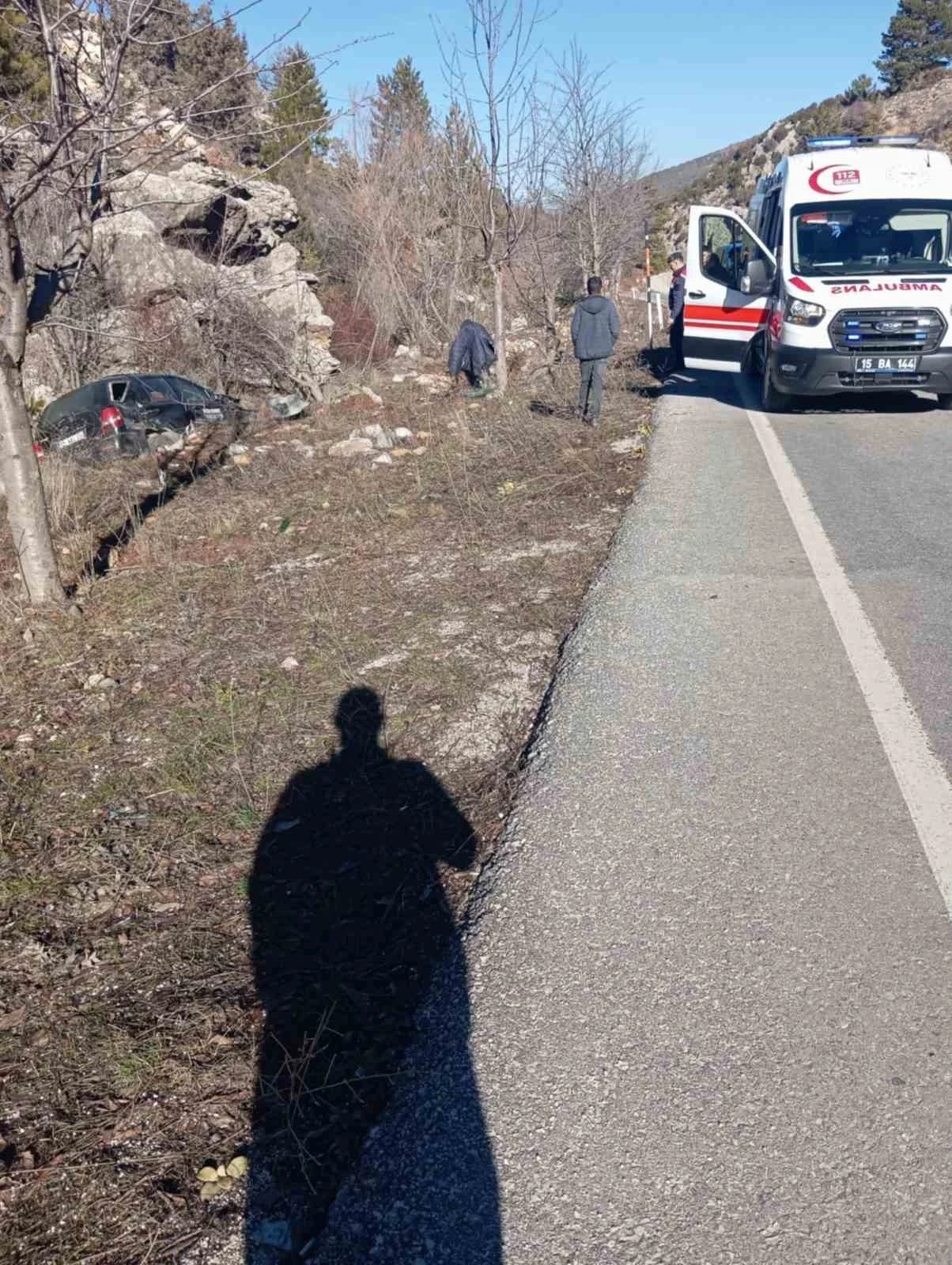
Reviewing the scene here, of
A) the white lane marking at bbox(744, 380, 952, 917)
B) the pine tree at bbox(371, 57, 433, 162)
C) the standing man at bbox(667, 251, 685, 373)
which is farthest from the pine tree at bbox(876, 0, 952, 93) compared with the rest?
the white lane marking at bbox(744, 380, 952, 917)

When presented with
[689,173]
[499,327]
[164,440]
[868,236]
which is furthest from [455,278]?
[689,173]

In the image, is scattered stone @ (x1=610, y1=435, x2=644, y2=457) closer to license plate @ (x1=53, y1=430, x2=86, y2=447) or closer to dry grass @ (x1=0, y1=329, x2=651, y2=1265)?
dry grass @ (x1=0, y1=329, x2=651, y2=1265)

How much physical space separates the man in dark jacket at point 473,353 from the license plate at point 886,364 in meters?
7.39

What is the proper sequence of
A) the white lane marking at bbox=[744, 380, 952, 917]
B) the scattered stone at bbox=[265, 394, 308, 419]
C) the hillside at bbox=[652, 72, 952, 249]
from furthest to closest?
the hillside at bbox=[652, 72, 952, 249]
the scattered stone at bbox=[265, 394, 308, 419]
the white lane marking at bbox=[744, 380, 952, 917]

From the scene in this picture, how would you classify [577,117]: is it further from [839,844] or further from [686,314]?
[839,844]

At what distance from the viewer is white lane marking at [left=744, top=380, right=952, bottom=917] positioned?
11.5 ft

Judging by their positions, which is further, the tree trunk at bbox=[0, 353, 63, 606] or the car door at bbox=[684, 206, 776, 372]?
the car door at bbox=[684, 206, 776, 372]

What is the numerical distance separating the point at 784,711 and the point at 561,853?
58.5 inches

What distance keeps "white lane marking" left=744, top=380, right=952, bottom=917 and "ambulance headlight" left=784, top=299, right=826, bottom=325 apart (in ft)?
14.8

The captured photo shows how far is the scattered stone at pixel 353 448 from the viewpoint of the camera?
1209cm

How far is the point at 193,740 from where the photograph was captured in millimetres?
4828

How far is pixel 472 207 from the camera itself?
18922 mm

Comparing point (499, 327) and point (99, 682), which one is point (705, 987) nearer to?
point (99, 682)

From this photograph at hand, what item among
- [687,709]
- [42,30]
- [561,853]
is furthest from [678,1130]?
[42,30]
